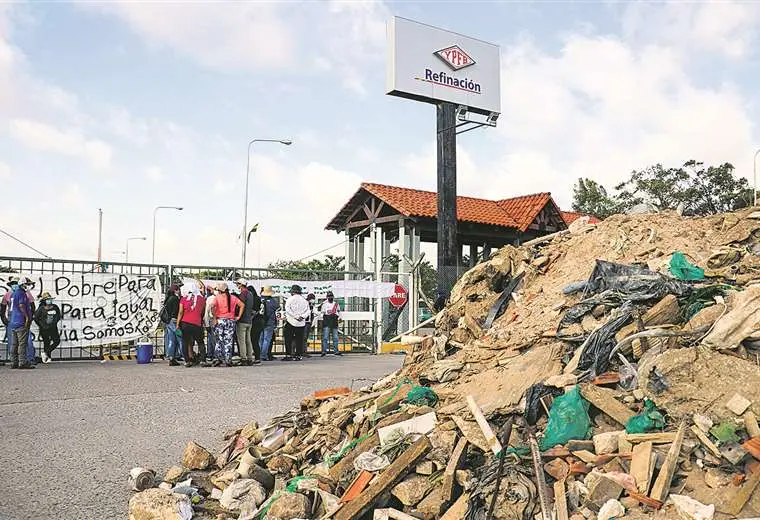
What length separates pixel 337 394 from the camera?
7730 mm

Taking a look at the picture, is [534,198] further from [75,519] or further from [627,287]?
[75,519]

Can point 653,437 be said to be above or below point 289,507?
above

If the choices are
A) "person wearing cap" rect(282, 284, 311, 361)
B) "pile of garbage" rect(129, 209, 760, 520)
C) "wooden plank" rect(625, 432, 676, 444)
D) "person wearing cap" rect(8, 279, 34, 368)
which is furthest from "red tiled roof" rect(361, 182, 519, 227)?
"wooden plank" rect(625, 432, 676, 444)

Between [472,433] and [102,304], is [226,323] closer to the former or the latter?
[102,304]

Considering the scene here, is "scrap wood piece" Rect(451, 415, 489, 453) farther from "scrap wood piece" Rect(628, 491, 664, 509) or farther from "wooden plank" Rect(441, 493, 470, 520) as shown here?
"scrap wood piece" Rect(628, 491, 664, 509)

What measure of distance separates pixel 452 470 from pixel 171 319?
1124cm

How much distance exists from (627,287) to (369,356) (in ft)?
40.3

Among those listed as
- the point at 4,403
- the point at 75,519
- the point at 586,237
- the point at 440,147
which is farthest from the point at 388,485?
the point at 440,147

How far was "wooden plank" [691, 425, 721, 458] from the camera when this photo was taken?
4180 millimetres

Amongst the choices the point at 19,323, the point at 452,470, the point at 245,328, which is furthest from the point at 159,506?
the point at 245,328

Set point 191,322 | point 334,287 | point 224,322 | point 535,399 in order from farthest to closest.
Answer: point 334,287 < point 224,322 < point 191,322 < point 535,399

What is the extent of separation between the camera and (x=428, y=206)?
904 inches

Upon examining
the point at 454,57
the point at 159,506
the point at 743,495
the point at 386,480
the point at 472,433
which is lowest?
the point at 159,506

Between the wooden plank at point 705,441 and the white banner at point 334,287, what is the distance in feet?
43.2
